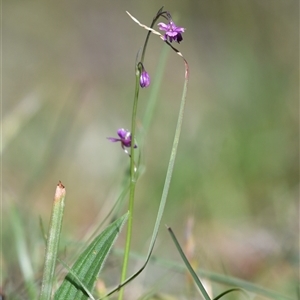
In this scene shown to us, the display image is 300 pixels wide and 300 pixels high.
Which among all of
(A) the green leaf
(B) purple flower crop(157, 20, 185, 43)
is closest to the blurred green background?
(A) the green leaf

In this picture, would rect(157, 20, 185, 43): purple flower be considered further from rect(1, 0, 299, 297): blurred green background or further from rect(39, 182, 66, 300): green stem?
rect(1, 0, 299, 297): blurred green background

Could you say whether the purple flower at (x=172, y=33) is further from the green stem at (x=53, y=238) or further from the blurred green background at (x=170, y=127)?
the blurred green background at (x=170, y=127)

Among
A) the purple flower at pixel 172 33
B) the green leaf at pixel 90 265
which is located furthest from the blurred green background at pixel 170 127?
A: the purple flower at pixel 172 33

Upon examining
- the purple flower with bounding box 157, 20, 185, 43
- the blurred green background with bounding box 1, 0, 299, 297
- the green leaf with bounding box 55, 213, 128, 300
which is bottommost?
the blurred green background with bounding box 1, 0, 299, 297

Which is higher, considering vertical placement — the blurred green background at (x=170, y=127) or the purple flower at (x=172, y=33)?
the purple flower at (x=172, y=33)

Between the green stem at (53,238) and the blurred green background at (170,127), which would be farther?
the blurred green background at (170,127)

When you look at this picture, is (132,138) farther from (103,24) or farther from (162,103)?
(103,24)
